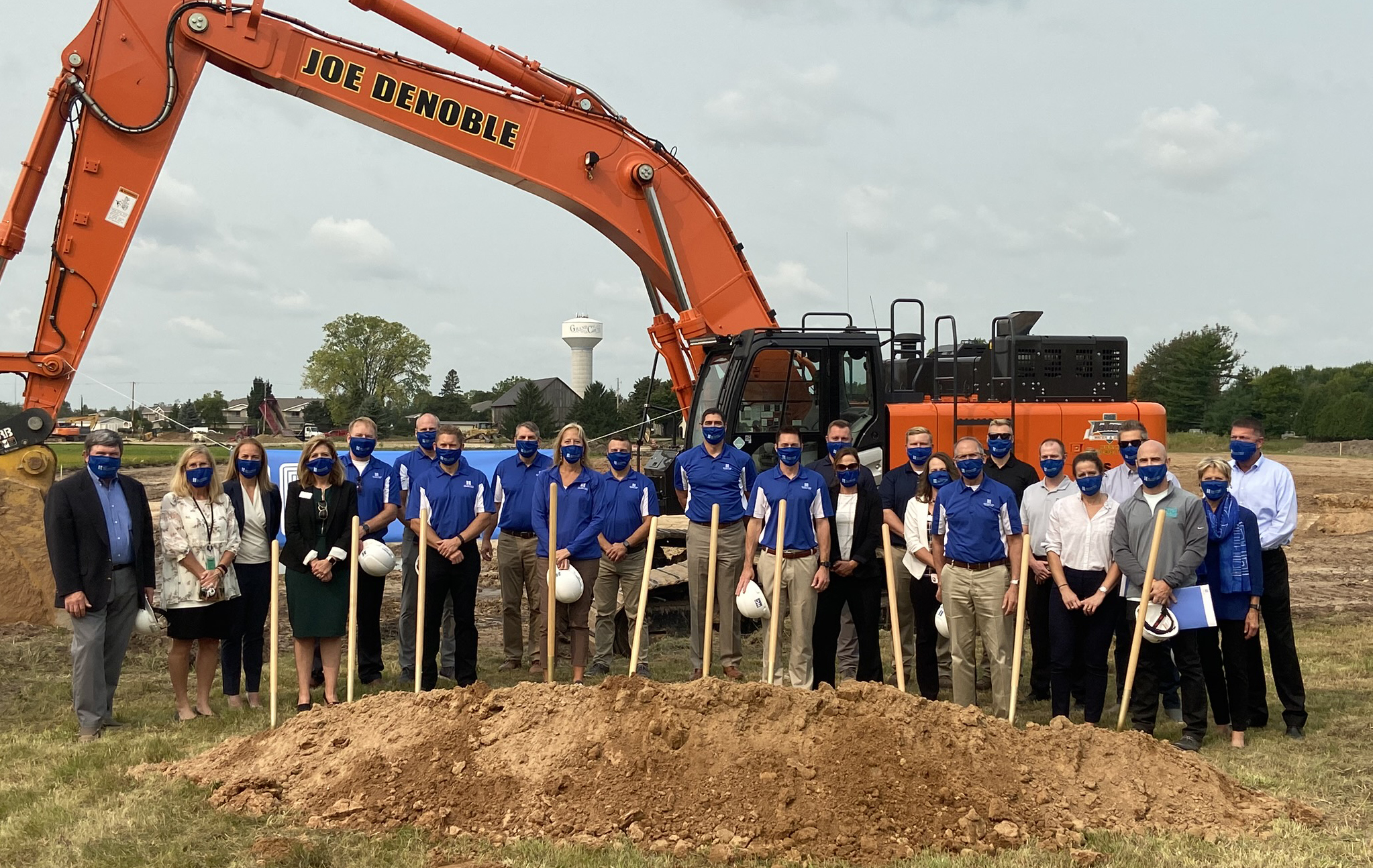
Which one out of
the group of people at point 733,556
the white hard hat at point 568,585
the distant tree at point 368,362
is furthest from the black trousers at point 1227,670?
the distant tree at point 368,362

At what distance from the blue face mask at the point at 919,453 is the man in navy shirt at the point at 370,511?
145 inches

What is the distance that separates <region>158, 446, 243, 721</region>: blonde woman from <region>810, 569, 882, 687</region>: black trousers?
3953 mm

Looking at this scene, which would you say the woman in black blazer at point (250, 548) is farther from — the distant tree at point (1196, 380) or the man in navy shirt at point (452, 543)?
the distant tree at point (1196, 380)

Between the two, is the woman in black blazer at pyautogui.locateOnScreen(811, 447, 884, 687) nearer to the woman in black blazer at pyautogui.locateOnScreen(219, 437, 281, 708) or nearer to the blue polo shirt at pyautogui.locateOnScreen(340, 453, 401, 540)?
the blue polo shirt at pyautogui.locateOnScreen(340, 453, 401, 540)

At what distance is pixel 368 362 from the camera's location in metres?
76.5

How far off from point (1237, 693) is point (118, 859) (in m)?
6.30

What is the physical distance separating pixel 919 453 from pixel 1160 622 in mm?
1880

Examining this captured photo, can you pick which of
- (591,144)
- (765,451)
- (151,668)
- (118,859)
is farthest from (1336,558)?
(118,859)

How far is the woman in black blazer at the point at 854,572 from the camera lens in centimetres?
794

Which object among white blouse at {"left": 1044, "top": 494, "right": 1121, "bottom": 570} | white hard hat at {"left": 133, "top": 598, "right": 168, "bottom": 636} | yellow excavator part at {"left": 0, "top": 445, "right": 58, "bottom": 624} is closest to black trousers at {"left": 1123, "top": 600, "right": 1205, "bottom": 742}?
white blouse at {"left": 1044, "top": 494, "right": 1121, "bottom": 570}

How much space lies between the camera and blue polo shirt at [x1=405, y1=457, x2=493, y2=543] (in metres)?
8.33

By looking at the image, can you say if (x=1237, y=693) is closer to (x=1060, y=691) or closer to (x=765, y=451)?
(x=1060, y=691)

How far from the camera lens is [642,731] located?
19.6 ft

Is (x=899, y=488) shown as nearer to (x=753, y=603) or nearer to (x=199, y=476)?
(x=753, y=603)
